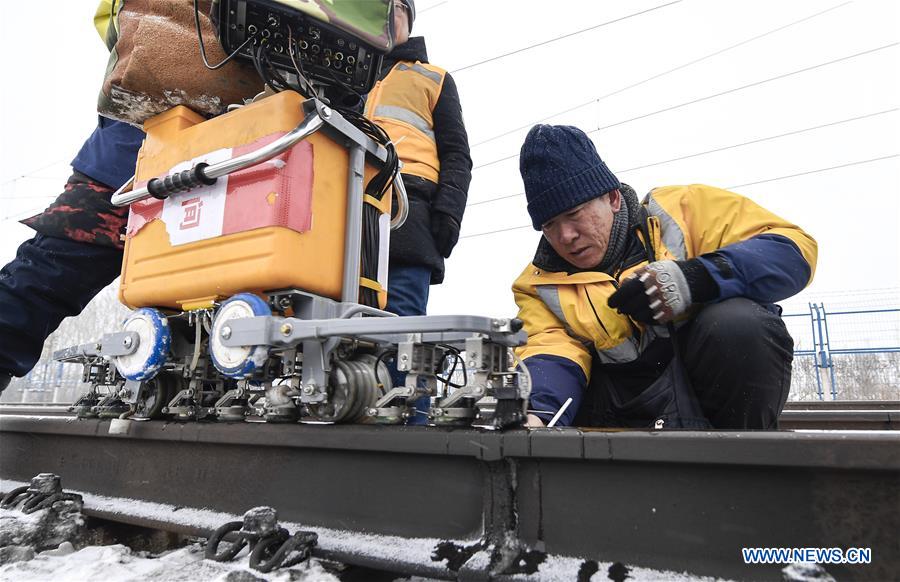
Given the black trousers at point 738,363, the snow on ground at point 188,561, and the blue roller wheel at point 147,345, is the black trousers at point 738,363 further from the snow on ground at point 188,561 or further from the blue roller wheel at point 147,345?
the blue roller wheel at point 147,345

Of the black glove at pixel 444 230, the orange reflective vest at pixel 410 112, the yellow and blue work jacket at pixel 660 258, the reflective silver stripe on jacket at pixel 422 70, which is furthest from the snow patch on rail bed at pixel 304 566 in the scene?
the reflective silver stripe on jacket at pixel 422 70

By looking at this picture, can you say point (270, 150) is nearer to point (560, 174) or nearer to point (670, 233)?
point (560, 174)

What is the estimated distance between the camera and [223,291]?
162 cm

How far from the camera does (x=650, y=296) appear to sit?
161 centimetres

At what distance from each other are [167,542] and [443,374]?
1.00m

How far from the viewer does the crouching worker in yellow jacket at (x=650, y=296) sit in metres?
1.63

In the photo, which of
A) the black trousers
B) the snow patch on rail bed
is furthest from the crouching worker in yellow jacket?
the snow patch on rail bed

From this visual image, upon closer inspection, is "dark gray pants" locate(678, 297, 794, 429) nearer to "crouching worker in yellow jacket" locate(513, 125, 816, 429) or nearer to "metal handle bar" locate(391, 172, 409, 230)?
"crouching worker in yellow jacket" locate(513, 125, 816, 429)

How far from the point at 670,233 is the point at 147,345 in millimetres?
1820

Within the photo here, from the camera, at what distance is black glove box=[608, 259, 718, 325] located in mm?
1604

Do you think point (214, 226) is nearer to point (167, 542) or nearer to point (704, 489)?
point (167, 542)
